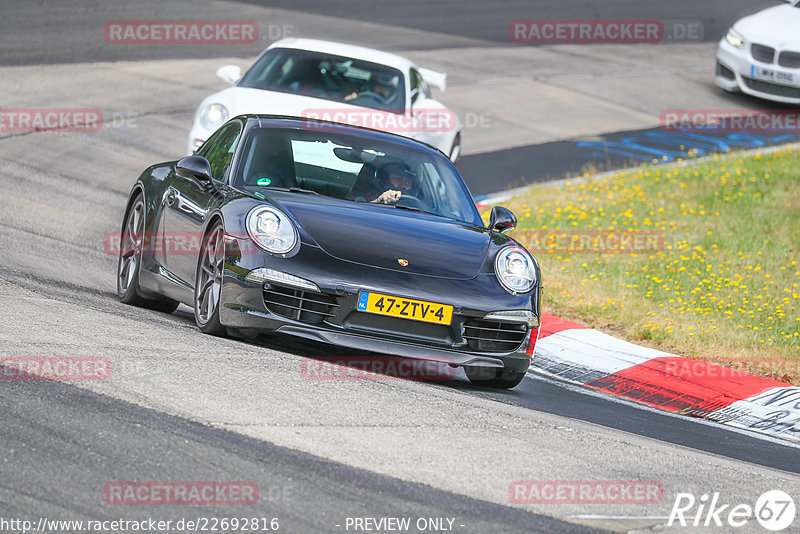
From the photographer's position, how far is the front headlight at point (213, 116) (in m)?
12.5

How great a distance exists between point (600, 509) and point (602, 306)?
5639 mm

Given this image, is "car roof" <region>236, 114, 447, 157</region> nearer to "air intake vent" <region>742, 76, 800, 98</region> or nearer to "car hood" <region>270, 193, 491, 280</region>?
"car hood" <region>270, 193, 491, 280</region>

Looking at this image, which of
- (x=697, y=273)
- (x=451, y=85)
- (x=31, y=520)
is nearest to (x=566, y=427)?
(x=31, y=520)

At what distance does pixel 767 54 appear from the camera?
2064 centimetres

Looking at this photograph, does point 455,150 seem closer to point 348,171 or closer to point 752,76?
point 348,171

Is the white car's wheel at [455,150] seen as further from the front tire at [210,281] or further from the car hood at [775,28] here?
the car hood at [775,28]

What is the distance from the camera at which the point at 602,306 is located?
1054 centimetres

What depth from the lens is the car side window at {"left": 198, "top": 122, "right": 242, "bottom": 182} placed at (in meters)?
8.23

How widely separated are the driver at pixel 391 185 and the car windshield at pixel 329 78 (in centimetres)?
509

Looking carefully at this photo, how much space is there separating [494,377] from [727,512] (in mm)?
2608

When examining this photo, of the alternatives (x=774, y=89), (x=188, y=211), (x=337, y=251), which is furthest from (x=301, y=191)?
(x=774, y=89)

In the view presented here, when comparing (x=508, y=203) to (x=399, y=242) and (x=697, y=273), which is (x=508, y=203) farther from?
(x=399, y=242)

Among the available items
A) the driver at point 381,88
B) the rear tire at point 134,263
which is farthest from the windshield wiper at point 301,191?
the driver at point 381,88

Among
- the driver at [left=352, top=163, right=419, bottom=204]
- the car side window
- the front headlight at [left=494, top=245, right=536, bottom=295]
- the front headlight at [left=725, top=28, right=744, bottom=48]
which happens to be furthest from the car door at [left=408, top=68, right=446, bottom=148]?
the front headlight at [left=725, top=28, right=744, bottom=48]
